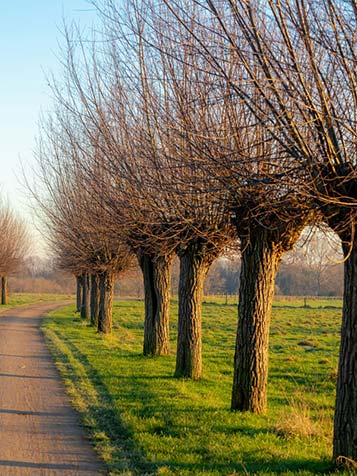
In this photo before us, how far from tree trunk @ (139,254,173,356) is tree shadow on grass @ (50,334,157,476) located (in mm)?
4626

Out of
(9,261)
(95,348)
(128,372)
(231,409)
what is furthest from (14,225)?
(231,409)

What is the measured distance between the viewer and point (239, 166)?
7.41 m

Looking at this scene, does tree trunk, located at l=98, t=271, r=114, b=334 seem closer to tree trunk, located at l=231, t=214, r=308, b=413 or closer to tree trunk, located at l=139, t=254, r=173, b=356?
tree trunk, located at l=139, t=254, r=173, b=356

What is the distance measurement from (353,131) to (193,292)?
8.06 meters

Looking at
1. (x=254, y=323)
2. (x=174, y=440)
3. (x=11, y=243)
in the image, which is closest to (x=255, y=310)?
(x=254, y=323)

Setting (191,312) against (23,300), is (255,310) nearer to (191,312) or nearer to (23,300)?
(191,312)

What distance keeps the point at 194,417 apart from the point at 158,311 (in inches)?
318

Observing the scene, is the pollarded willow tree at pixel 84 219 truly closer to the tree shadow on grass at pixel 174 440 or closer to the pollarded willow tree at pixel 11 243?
the tree shadow on grass at pixel 174 440

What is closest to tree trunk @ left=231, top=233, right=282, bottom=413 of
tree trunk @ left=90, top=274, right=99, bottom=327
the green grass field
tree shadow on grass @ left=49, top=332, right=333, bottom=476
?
the green grass field

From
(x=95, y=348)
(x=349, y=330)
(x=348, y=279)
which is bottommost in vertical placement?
(x=95, y=348)

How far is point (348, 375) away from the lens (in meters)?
6.48

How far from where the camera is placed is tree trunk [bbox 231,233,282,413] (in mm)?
9578

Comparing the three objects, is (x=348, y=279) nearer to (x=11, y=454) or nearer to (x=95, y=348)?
(x=11, y=454)

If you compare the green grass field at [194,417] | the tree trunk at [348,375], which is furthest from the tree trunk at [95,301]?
the tree trunk at [348,375]
